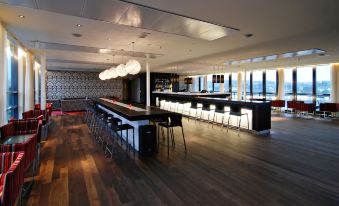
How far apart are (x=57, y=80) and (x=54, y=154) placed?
1056cm

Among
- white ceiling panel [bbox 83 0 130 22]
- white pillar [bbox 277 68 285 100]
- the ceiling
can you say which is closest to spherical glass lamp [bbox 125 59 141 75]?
the ceiling

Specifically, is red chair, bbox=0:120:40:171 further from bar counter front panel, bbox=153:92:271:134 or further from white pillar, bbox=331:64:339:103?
white pillar, bbox=331:64:339:103

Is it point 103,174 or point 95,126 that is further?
point 95,126

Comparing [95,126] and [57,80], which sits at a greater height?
[57,80]

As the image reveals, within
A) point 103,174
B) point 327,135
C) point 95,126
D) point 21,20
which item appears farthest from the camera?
point 95,126

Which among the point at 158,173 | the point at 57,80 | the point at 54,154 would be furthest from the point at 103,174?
the point at 57,80

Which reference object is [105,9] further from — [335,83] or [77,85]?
[77,85]

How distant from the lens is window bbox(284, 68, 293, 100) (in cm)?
1200

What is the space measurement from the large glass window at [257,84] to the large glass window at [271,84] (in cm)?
40

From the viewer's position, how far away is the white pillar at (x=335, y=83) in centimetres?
977

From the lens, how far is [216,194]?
273 cm

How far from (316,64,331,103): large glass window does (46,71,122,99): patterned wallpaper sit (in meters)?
12.9

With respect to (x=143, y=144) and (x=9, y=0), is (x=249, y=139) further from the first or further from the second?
(x=9, y=0)

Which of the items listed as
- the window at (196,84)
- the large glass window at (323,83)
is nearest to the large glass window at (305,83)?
the large glass window at (323,83)
